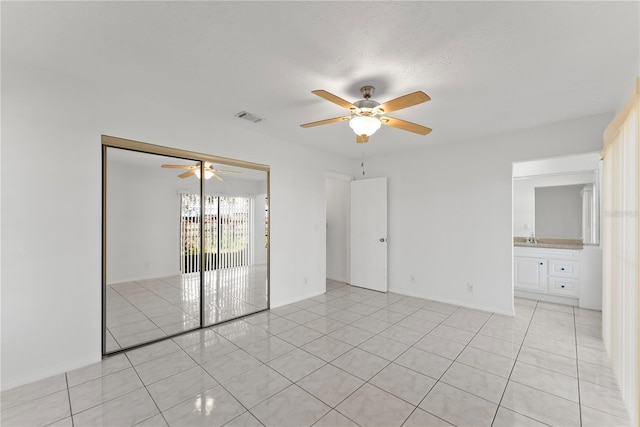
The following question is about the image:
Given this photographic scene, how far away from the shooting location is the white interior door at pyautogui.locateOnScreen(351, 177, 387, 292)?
490cm

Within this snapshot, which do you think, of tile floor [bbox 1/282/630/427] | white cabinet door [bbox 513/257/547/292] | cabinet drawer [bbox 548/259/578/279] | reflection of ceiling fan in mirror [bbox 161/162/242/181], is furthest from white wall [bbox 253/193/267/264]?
cabinet drawer [bbox 548/259/578/279]

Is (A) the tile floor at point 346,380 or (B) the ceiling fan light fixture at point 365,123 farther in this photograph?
(B) the ceiling fan light fixture at point 365,123

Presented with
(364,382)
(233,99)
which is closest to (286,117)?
(233,99)

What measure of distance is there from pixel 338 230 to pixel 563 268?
3.78 meters

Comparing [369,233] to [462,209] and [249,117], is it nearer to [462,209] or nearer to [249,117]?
[462,209]

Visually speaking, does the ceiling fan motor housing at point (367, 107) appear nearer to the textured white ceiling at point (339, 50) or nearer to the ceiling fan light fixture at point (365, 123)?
the ceiling fan light fixture at point (365, 123)

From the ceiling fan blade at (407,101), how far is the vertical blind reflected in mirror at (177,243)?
7.34ft

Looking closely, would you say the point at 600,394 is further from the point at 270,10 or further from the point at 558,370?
the point at 270,10

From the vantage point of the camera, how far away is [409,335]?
307cm

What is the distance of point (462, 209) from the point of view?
4141 mm

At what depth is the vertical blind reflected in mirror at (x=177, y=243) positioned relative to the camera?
8.84ft

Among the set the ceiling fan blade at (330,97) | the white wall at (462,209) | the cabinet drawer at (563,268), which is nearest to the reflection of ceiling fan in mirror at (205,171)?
the ceiling fan blade at (330,97)

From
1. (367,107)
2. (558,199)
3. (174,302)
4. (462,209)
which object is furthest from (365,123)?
(558,199)

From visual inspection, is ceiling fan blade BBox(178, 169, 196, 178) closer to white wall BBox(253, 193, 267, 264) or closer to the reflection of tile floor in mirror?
white wall BBox(253, 193, 267, 264)
